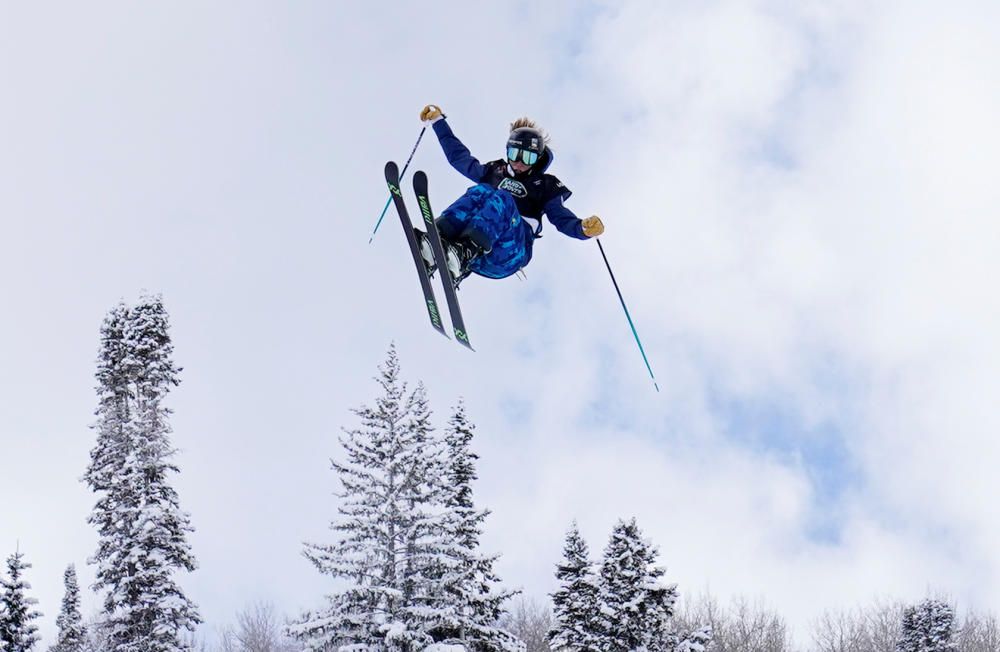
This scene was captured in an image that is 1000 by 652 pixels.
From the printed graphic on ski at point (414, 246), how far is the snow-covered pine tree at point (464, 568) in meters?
7.81

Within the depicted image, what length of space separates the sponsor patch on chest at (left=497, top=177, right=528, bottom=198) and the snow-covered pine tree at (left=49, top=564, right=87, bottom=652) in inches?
1021

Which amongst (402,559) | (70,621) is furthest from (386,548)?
(70,621)

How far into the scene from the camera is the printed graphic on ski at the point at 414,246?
10055 mm

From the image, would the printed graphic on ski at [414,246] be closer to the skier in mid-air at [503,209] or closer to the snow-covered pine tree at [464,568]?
the skier in mid-air at [503,209]

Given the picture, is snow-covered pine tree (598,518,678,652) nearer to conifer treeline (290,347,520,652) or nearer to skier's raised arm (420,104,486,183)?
conifer treeline (290,347,520,652)

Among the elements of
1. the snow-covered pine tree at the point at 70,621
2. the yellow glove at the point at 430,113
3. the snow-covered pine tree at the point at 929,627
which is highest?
the snow-covered pine tree at the point at 70,621

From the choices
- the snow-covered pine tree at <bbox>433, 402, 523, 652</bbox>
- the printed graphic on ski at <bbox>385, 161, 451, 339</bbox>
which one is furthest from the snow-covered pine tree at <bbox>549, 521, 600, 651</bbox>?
the printed graphic on ski at <bbox>385, 161, 451, 339</bbox>

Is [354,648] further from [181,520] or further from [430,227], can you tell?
[430,227]

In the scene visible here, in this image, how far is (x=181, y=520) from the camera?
735 inches

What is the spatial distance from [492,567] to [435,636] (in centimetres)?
167

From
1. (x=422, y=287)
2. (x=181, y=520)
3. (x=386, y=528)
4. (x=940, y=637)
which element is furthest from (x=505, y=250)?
(x=940, y=637)

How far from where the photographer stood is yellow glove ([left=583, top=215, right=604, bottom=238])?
10359mm

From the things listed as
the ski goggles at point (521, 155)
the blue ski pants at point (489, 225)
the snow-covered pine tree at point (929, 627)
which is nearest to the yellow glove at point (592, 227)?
the blue ski pants at point (489, 225)

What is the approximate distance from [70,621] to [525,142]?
100ft
